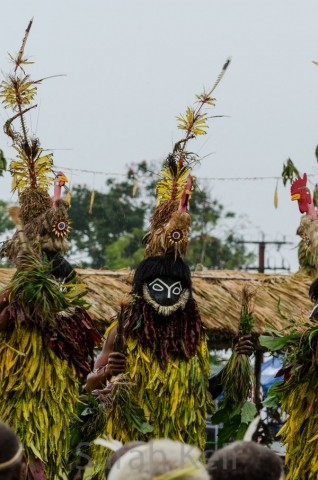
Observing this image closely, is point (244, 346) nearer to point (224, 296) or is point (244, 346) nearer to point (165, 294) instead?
point (165, 294)

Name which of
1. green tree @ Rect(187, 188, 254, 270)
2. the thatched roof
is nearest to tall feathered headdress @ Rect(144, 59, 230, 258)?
the thatched roof

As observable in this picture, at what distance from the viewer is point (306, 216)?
7938 millimetres

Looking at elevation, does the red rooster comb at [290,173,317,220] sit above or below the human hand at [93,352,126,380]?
above

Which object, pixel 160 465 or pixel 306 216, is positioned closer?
pixel 160 465

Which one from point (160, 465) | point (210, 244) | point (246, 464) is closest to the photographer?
point (160, 465)

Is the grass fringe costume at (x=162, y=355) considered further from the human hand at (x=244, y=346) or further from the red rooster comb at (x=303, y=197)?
the red rooster comb at (x=303, y=197)

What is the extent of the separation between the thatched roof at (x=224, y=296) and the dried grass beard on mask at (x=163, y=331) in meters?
4.33

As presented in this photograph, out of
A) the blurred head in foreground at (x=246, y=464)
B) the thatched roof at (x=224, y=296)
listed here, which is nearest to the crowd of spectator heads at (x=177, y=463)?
the blurred head in foreground at (x=246, y=464)

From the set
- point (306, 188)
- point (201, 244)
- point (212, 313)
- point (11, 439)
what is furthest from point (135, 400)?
point (201, 244)

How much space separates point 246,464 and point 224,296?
10.0m

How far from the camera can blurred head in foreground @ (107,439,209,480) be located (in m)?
3.54

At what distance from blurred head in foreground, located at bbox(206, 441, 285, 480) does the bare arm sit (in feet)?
14.1

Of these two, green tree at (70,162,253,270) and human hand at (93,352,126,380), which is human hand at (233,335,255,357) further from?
green tree at (70,162,253,270)

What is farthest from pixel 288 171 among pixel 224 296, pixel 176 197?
pixel 224 296
